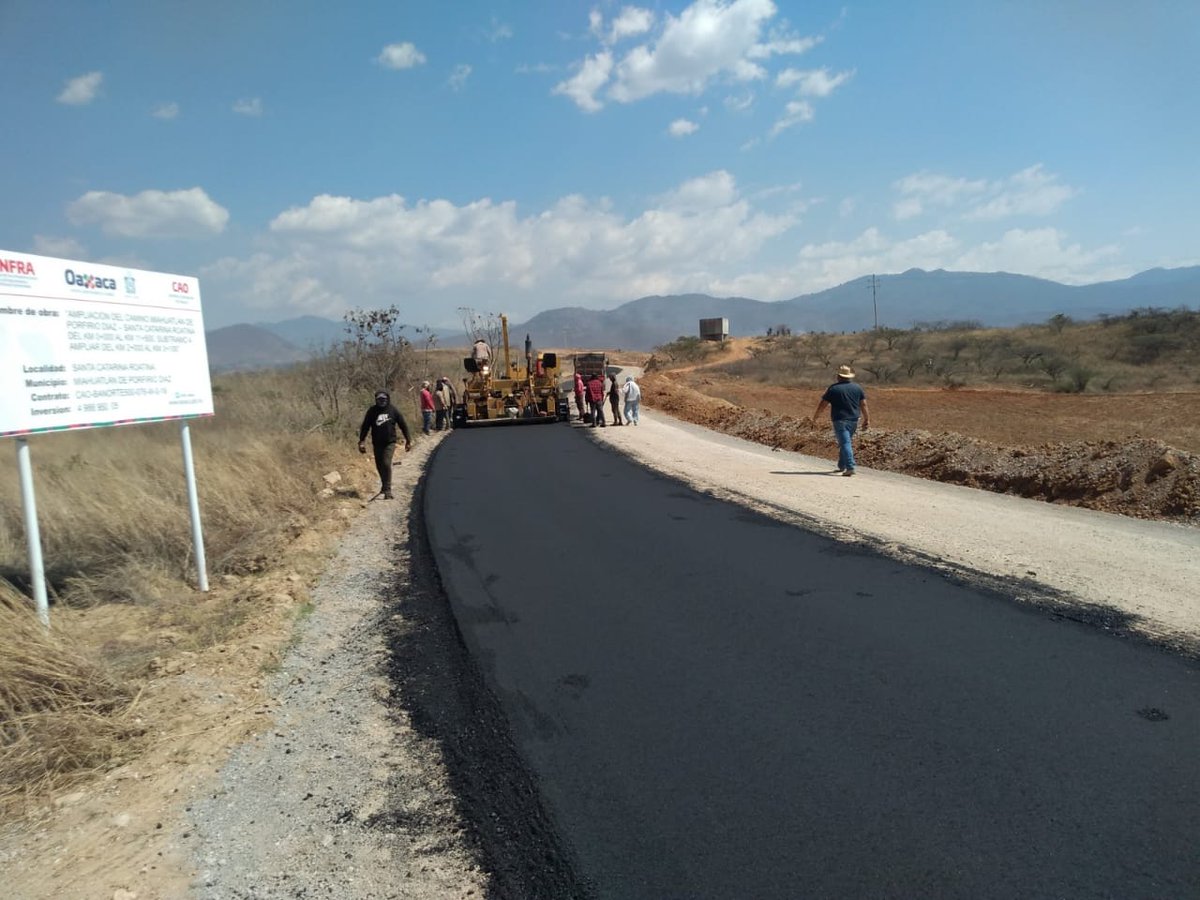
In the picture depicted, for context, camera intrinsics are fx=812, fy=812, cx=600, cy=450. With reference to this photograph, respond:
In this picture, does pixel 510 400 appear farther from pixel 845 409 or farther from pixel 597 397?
pixel 845 409

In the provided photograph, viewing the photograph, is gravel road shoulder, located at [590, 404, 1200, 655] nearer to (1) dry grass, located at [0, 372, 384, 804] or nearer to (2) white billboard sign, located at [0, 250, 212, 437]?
(1) dry grass, located at [0, 372, 384, 804]

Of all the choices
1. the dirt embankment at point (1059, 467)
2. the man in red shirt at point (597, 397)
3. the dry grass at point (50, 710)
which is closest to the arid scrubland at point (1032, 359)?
the man in red shirt at point (597, 397)

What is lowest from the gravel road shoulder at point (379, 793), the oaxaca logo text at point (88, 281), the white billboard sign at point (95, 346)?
the gravel road shoulder at point (379, 793)

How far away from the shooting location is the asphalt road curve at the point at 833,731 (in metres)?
3.14

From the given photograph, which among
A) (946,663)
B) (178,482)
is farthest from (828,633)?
(178,482)

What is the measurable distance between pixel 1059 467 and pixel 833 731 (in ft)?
32.4

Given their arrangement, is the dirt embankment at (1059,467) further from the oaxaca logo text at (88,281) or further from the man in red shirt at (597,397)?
the oaxaca logo text at (88,281)

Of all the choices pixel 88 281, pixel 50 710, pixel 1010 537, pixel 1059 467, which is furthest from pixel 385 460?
pixel 1059 467

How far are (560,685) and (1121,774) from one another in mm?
2962

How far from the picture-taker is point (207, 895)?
10.5 feet

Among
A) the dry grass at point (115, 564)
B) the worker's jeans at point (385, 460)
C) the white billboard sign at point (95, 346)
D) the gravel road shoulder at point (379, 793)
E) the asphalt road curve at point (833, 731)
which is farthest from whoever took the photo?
the worker's jeans at point (385, 460)

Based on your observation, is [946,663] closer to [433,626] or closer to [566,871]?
[566,871]

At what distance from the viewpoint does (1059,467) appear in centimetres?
1223

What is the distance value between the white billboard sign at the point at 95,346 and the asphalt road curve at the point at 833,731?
3.20m
